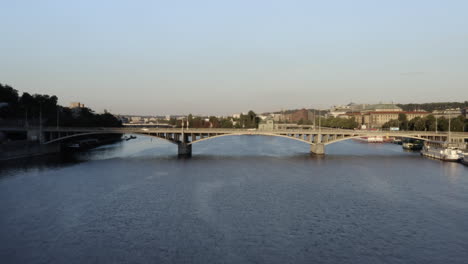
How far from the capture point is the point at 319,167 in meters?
47.7

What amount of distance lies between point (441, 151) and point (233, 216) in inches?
1574

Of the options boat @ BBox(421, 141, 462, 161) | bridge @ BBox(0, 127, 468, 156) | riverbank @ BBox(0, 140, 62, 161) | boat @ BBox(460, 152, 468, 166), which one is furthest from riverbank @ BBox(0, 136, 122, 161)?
boat @ BBox(460, 152, 468, 166)

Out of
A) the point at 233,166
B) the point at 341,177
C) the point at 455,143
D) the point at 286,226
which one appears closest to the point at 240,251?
the point at 286,226

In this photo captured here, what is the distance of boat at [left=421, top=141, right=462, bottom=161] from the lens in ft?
176

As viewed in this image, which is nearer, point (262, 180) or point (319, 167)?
point (262, 180)

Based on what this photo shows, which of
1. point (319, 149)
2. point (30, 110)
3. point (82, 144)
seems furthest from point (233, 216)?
point (30, 110)

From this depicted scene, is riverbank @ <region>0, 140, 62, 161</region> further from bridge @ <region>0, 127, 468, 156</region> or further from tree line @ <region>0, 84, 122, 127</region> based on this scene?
tree line @ <region>0, 84, 122, 127</region>

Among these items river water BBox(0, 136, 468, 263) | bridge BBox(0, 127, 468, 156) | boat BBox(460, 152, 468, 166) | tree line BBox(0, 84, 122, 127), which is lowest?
river water BBox(0, 136, 468, 263)

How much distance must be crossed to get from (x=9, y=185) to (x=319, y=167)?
30.0 meters

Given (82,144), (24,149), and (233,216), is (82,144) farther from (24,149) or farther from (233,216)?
(233,216)

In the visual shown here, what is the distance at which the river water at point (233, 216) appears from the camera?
19547 millimetres

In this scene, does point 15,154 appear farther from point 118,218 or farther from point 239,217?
point 239,217

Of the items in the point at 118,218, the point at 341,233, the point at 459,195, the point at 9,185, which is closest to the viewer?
the point at 341,233

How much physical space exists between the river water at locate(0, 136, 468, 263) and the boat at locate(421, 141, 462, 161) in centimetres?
846
